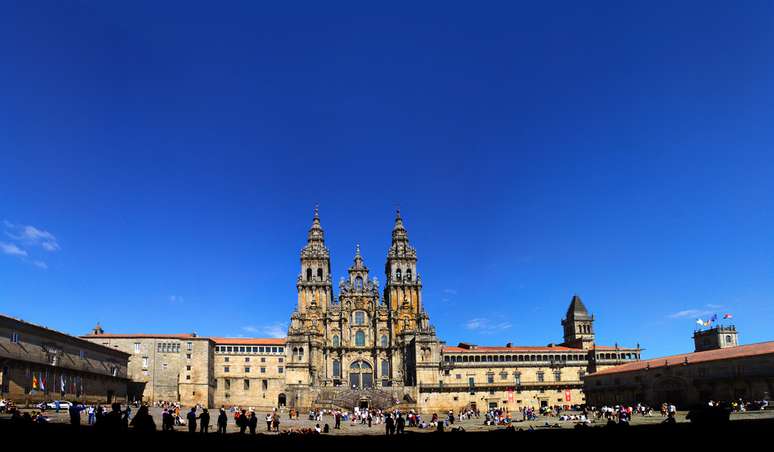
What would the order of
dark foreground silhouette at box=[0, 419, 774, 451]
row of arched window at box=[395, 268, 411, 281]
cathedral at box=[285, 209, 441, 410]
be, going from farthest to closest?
1. row of arched window at box=[395, 268, 411, 281]
2. cathedral at box=[285, 209, 441, 410]
3. dark foreground silhouette at box=[0, 419, 774, 451]

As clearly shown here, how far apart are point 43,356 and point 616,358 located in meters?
78.6

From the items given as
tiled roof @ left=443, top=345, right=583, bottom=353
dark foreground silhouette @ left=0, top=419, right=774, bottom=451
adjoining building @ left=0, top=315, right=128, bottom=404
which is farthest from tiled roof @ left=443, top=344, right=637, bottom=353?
dark foreground silhouette @ left=0, top=419, right=774, bottom=451

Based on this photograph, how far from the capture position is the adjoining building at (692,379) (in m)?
58.0

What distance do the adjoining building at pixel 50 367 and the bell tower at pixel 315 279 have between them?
1256 inches

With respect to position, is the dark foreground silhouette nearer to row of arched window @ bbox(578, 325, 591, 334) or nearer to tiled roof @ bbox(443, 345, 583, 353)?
tiled roof @ bbox(443, 345, 583, 353)

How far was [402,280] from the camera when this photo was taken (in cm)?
10019

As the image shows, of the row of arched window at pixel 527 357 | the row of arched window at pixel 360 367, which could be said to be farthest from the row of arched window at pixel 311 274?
the row of arched window at pixel 527 357

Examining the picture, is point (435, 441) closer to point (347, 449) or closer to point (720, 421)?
point (347, 449)

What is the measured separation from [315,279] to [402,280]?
14.7 meters

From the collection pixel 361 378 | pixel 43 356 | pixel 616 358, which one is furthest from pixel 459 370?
pixel 43 356

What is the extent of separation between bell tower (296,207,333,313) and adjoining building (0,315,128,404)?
3191cm

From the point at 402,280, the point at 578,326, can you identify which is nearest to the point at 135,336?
the point at 402,280

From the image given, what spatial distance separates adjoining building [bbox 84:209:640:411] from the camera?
81.8 metres

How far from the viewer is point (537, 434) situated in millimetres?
18328
